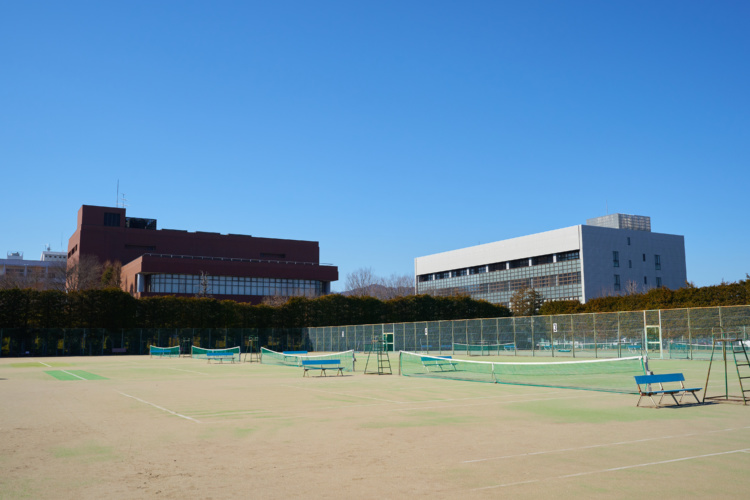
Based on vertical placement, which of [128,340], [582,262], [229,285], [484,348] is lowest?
[484,348]

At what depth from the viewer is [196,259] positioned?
105 metres

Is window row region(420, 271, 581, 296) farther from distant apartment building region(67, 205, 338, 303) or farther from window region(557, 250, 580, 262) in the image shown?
distant apartment building region(67, 205, 338, 303)

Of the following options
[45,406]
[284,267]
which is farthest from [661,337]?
[284,267]

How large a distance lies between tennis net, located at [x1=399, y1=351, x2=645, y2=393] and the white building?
247 feet

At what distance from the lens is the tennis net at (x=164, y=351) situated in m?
53.2

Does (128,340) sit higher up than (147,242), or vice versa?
(147,242)

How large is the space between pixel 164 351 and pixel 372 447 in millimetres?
48699

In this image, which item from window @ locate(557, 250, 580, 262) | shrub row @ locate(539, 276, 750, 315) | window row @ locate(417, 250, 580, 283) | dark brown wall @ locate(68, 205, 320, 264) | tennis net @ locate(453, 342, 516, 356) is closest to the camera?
tennis net @ locate(453, 342, 516, 356)

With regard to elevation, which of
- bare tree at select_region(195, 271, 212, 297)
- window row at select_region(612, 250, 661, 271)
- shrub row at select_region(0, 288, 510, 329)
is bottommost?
shrub row at select_region(0, 288, 510, 329)

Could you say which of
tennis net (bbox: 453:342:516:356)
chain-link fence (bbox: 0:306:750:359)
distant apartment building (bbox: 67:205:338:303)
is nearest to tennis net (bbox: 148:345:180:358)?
chain-link fence (bbox: 0:306:750:359)

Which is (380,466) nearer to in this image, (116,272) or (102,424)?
(102,424)

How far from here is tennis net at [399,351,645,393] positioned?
64.9ft

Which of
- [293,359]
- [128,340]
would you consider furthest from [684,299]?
[128,340]

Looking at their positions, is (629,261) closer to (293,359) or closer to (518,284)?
(518,284)
